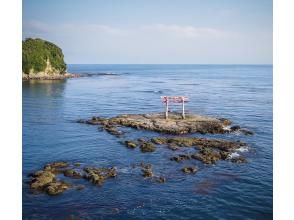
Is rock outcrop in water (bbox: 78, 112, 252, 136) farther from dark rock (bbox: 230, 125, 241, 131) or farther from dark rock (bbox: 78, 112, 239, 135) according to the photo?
dark rock (bbox: 230, 125, 241, 131)

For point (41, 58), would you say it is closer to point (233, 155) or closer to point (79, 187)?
point (233, 155)

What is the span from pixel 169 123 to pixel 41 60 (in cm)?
7064

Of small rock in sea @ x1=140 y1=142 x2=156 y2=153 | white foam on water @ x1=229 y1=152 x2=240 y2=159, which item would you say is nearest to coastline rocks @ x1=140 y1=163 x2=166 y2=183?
small rock in sea @ x1=140 y1=142 x2=156 y2=153

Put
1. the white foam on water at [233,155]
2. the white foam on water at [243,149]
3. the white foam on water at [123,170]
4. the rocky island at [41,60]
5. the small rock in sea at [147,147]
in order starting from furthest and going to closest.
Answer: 1. the rocky island at [41,60]
2. the white foam on water at [243,149]
3. the small rock in sea at [147,147]
4. the white foam on water at [233,155]
5. the white foam on water at [123,170]

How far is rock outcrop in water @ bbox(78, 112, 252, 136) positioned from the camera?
3591cm

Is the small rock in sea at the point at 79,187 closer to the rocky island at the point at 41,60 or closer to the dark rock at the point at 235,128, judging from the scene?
→ the dark rock at the point at 235,128

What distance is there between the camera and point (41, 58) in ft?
320

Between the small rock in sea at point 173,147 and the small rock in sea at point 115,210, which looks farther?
the small rock in sea at point 173,147

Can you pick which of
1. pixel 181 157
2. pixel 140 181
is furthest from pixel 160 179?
pixel 181 157

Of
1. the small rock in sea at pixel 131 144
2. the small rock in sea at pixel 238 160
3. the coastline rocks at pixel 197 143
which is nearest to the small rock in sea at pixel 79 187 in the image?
the small rock in sea at pixel 131 144

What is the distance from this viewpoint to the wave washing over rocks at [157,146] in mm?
23125

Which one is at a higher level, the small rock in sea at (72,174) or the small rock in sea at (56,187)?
the small rock in sea at (72,174)
